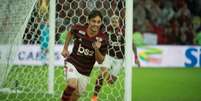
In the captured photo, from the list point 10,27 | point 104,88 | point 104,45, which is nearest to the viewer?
point 104,45

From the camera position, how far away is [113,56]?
27.4 ft

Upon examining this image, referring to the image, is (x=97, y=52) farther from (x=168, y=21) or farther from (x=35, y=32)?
(x=168, y=21)

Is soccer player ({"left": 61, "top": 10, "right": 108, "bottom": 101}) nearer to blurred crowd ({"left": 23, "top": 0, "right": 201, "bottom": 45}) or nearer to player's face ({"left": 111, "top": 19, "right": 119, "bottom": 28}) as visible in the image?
player's face ({"left": 111, "top": 19, "right": 119, "bottom": 28})

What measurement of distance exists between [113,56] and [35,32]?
5.02ft

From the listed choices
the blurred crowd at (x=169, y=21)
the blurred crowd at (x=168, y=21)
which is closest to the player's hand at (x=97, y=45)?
the blurred crowd at (x=168, y=21)

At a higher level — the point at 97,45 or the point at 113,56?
the point at 97,45

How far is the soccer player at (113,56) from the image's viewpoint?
8148 mm

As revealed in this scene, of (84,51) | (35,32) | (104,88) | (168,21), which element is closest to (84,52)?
(84,51)

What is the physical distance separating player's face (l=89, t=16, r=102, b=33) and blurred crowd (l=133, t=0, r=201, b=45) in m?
11.8

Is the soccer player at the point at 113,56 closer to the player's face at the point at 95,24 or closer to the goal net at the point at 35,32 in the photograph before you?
the goal net at the point at 35,32

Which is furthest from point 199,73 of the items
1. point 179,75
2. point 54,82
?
point 54,82

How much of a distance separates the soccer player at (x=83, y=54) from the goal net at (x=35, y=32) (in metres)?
0.73

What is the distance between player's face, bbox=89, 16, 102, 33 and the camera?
712cm

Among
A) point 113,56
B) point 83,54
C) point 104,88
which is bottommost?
point 104,88
